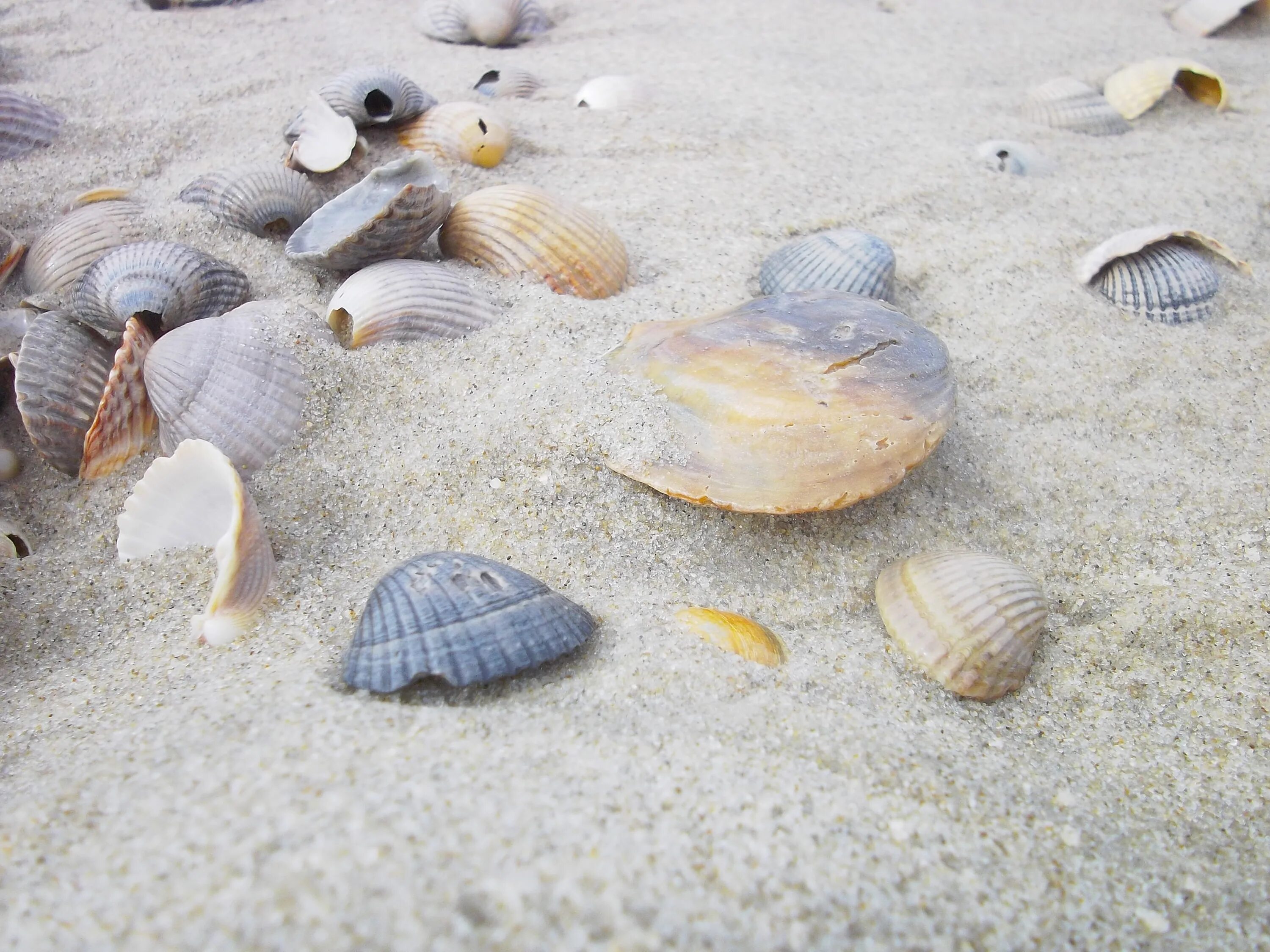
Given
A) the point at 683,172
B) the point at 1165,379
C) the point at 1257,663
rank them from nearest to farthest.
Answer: the point at 1257,663, the point at 1165,379, the point at 683,172

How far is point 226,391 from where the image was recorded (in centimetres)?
219

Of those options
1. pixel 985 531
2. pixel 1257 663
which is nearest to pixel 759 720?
pixel 985 531

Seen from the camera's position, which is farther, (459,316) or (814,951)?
(459,316)

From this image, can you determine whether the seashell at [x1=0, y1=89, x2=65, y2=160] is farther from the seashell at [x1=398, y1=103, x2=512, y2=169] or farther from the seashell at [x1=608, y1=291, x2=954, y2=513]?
the seashell at [x1=608, y1=291, x2=954, y2=513]

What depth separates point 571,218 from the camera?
277 centimetres

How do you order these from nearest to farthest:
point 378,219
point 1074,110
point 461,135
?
point 378,219 < point 461,135 < point 1074,110

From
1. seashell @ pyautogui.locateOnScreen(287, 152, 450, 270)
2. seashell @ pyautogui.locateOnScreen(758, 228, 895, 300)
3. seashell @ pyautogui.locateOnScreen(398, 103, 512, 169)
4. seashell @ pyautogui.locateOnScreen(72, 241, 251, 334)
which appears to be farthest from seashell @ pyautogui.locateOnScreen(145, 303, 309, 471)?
seashell @ pyautogui.locateOnScreen(758, 228, 895, 300)

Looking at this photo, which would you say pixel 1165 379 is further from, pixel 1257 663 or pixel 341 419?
pixel 341 419

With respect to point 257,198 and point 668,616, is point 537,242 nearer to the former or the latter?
point 257,198

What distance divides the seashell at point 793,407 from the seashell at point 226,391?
3.25ft

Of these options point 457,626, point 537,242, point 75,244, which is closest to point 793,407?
point 457,626

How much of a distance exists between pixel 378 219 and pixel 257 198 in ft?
2.29

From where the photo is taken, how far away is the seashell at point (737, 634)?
5.84 feet

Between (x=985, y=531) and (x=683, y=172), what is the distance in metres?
2.15
